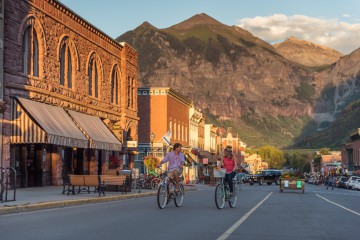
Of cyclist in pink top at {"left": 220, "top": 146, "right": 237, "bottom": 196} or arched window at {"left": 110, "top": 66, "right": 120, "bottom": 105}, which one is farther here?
arched window at {"left": 110, "top": 66, "right": 120, "bottom": 105}

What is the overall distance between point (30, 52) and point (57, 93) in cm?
352

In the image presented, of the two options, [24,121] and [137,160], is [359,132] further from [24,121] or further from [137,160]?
[24,121]

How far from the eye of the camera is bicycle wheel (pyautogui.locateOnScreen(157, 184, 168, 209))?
17531 millimetres

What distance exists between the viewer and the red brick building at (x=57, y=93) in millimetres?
28719

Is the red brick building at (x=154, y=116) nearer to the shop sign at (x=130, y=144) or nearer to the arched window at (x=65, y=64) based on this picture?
the shop sign at (x=130, y=144)

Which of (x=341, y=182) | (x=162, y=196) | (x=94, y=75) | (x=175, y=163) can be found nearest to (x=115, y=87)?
(x=94, y=75)

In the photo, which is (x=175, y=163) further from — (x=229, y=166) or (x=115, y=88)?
(x=115, y=88)

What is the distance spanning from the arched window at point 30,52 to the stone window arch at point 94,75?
850 centimetres

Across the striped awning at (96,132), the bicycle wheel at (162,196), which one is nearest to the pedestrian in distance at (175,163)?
the bicycle wheel at (162,196)

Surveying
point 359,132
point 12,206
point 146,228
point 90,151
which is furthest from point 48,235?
point 359,132

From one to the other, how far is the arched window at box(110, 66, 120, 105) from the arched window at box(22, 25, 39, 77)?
13.9m

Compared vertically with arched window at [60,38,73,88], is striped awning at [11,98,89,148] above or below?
below

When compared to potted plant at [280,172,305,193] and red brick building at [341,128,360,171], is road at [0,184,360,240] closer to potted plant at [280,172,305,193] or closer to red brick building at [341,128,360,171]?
potted plant at [280,172,305,193]

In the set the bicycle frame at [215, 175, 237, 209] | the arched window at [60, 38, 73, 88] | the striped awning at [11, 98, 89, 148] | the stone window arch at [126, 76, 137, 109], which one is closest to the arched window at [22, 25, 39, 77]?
the striped awning at [11, 98, 89, 148]
